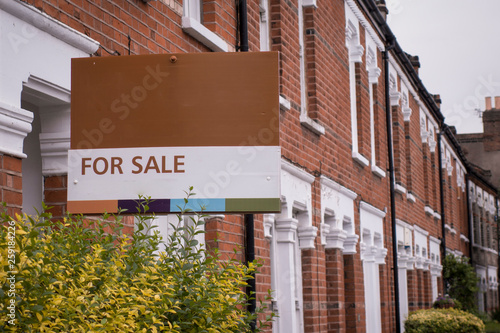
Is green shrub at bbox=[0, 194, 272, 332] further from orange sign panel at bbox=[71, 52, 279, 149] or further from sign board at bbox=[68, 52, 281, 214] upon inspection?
Answer: orange sign panel at bbox=[71, 52, 279, 149]

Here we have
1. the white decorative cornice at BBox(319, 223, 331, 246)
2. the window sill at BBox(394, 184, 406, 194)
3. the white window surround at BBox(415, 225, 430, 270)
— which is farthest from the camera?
the white window surround at BBox(415, 225, 430, 270)

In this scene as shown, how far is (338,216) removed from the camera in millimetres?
14023

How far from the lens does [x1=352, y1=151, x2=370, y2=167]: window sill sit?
15383 millimetres

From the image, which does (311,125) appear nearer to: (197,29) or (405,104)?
(197,29)

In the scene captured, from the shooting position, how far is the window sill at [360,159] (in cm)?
1538

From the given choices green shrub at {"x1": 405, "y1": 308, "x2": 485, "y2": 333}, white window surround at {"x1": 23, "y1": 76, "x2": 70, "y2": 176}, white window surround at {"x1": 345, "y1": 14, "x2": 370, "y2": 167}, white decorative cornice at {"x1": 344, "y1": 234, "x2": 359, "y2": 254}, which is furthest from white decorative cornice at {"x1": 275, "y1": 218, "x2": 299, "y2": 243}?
green shrub at {"x1": 405, "y1": 308, "x2": 485, "y2": 333}

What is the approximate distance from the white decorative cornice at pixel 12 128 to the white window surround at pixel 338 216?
25.6ft

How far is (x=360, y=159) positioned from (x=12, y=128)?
430 inches

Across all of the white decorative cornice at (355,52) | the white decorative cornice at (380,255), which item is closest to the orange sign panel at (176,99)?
the white decorative cornice at (355,52)

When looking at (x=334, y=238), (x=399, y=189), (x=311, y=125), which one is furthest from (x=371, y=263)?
(x=311, y=125)

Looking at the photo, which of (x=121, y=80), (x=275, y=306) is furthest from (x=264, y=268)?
(x=121, y=80)

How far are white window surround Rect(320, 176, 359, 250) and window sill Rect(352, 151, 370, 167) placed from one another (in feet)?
2.23

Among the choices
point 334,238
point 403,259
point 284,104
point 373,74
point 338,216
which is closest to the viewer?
point 284,104

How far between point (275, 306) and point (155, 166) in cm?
596
